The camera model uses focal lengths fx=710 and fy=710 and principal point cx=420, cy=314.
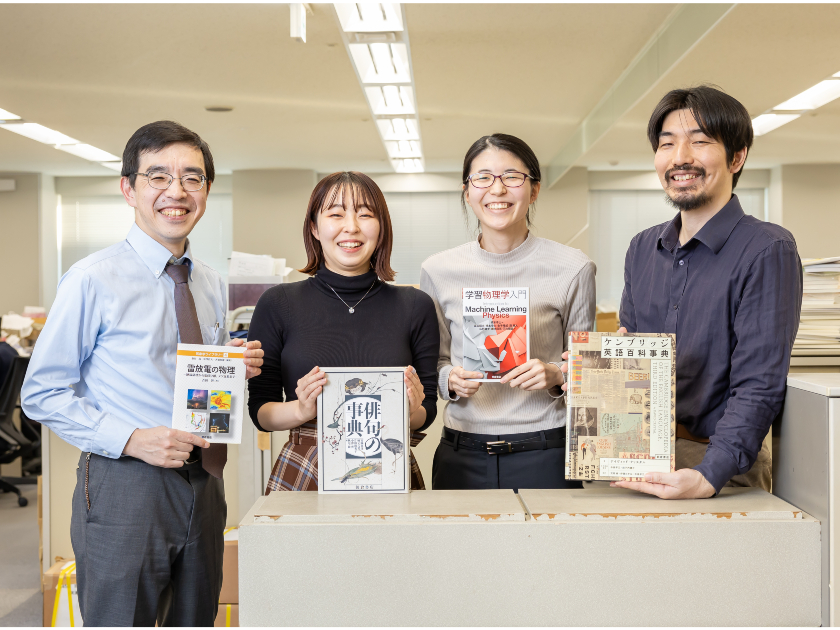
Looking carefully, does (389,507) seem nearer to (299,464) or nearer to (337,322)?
(299,464)

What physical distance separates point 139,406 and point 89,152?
359 inches

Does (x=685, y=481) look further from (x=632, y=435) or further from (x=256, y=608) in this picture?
(x=256, y=608)

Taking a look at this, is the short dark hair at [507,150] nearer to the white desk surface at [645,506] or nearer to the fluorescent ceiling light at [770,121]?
the white desk surface at [645,506]

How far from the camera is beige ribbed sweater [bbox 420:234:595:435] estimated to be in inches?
65.9

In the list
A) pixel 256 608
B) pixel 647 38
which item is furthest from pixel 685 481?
pixel 647 38

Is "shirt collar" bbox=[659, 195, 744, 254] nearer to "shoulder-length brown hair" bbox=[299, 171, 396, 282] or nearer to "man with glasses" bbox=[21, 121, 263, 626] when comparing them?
"shoulder-length brown hair" bbox=[299, 171, 396, 282]

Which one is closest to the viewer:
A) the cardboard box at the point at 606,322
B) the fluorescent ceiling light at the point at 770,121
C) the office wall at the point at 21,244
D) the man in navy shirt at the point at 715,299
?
the man in navy shirt at the point at 715,299

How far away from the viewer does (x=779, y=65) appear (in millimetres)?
5305

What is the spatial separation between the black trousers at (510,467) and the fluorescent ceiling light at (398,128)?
623cm

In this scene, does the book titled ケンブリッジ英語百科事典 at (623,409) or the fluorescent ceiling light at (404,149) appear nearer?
the book titled ケンブリッジ英語百科事典 at (623,409)

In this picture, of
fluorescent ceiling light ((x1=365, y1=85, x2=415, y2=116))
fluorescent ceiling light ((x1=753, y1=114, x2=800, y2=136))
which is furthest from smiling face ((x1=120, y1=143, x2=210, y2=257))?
fluorescent ceiling light ((x1=753, y1=114, x2=800, y2=136))

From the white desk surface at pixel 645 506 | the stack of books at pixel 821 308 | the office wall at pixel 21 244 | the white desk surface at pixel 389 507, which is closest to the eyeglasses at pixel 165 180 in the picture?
the white desk surface at pixel 389 507

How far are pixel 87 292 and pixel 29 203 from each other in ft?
37.0

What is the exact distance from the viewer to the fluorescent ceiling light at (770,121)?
23.9 feet
